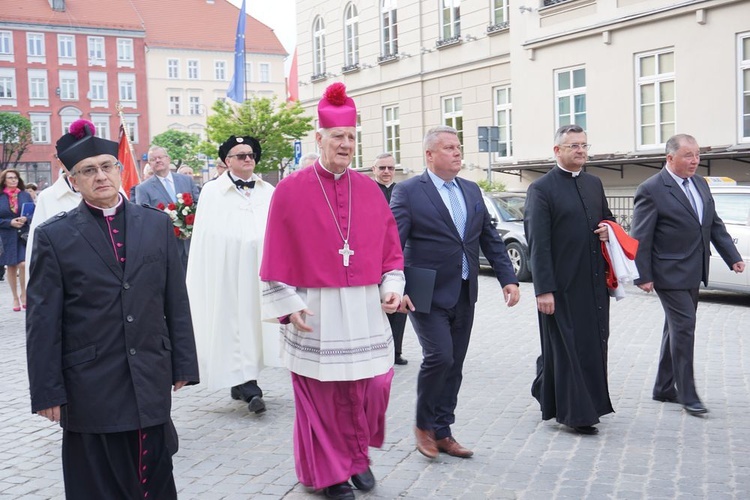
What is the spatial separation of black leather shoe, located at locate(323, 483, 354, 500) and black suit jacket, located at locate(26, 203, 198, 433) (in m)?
1.35

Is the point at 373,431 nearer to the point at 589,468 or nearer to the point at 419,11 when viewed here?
the point at 589,468

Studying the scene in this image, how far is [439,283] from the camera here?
215 inches

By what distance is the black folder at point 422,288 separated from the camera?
522 centimetres

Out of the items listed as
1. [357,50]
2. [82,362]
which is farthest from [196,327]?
[357,50]

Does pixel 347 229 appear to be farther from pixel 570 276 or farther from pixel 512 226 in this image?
pixel 512 226

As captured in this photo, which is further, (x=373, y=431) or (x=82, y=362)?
(x=373, y=431)

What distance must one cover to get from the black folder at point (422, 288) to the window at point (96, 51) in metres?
80.0

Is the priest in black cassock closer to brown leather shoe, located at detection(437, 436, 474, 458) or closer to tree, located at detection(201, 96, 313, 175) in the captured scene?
brown leather shoe, located at detection(437, 436, 474, 458)

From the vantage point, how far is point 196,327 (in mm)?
6902

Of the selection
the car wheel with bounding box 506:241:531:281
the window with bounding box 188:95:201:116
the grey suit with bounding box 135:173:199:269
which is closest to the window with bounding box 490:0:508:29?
the car wheel with bounding box 506:241:531:281

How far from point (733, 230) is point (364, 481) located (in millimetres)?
8760

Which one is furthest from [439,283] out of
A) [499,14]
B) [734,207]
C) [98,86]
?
[98,86]

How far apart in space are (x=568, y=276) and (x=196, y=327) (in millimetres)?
2902

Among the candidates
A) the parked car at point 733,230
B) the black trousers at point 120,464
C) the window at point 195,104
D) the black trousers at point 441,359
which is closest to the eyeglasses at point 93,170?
the black trousers at point 120,464
